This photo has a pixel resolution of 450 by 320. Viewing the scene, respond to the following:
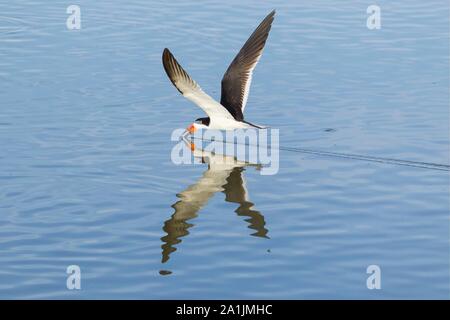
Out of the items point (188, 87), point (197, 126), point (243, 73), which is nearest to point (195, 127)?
point (197, 126)

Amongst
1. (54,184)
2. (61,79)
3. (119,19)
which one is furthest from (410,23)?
(54,184)

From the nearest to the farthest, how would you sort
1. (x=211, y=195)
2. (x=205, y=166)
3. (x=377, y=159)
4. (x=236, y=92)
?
(x=211, y=195) < (x=377, y=159) < (x=205, y=166) < (x=236, y=92)

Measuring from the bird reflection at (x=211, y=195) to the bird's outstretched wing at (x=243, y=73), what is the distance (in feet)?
2.18

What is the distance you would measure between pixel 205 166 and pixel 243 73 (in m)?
1.24

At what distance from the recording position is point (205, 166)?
40.3 feet

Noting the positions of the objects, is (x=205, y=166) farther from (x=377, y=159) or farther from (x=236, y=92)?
(x=377, y=159)

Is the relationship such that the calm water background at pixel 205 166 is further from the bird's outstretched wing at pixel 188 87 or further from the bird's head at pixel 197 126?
the bird's outstretched wing at pixel 188 87

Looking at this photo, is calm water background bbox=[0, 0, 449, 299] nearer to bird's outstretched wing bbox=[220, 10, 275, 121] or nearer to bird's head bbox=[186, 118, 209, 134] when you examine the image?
bird's head bbox=[186, 118, 209, 134]

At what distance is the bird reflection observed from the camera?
32.4 feet

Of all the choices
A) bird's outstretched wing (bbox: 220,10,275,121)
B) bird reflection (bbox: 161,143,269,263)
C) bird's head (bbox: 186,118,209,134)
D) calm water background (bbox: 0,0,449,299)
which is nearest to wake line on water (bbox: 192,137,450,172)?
calm water background (bbox: 0,0,449,299)

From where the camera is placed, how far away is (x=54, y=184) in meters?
11.1

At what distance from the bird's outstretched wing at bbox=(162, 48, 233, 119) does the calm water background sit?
710 mm
